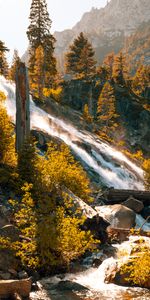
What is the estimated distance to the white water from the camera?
4150cm

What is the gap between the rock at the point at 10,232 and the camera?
599 inches

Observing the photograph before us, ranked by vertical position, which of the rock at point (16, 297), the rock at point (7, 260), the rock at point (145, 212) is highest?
the rock at point (7, 260)

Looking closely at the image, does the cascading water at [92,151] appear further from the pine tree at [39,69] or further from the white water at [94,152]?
the pine tree at [39,69]

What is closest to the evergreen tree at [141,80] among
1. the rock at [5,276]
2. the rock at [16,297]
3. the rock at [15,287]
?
the rock at [5,276]

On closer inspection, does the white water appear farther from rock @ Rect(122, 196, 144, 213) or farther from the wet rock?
the wet rock

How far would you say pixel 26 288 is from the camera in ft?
42.1

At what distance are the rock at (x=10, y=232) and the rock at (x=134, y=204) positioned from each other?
61.1 feet

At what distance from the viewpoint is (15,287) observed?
1265 cm

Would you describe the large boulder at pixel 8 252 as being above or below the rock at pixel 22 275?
above

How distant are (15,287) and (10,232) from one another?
3088 millimetres

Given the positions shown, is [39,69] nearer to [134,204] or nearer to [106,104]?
[106,104]

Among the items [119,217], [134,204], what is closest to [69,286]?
[119,217]

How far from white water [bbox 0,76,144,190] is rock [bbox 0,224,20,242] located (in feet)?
80.3

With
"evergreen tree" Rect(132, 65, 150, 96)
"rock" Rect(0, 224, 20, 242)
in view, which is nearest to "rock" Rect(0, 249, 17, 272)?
"rock" Rect(0, 224, 20, 242)
